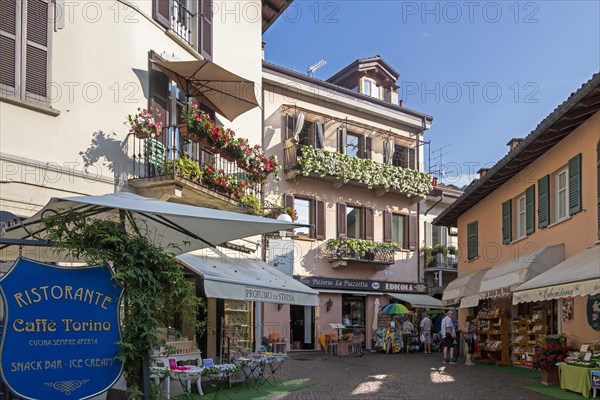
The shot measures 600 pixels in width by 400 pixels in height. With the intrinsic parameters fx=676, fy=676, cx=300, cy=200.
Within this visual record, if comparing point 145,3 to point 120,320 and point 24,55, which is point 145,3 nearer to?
point 24,55

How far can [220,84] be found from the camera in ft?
48.4

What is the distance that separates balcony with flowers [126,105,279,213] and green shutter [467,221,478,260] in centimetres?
1069

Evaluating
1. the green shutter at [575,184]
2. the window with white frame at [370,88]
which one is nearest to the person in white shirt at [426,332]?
the window with white frame at [370,88]

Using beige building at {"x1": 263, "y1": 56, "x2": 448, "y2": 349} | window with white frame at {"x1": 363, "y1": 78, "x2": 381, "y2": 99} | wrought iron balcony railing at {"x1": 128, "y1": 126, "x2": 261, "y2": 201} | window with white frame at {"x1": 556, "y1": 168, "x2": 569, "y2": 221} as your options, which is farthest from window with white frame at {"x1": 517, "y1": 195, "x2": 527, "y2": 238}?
window with white frame at {"x1": 363, "y1": 78, "x2": 381, "y2": 99}

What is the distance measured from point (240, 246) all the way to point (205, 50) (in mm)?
4780

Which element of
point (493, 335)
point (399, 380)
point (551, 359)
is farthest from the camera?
point (493, 335)

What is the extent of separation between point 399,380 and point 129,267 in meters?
10.5

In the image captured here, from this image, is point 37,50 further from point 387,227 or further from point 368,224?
point 387,227

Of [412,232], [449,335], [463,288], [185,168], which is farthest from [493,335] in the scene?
[185,168]

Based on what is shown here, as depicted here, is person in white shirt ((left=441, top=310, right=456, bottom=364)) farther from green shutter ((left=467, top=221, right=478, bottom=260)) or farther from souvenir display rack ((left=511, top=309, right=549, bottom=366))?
green shutter ((left=467, top=221, right=478, bottom=260))

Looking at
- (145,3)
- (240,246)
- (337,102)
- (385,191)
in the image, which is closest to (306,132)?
(337,102)

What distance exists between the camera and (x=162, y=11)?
13.9m

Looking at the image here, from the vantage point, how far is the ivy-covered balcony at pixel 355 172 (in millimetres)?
25109

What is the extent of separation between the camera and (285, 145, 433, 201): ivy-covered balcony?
25.1 m
